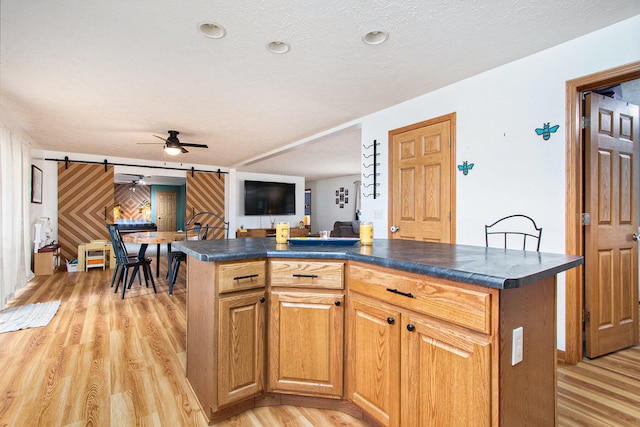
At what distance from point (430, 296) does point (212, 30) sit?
2.11m

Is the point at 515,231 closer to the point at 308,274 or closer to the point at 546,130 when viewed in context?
the point at 546,130

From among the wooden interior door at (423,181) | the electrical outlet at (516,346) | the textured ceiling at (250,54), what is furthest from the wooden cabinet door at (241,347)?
the wooden interior door at (423,181)

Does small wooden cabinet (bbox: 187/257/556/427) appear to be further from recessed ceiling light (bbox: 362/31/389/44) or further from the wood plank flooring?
recessed ceiling light (bbox: 362/31/389/44)

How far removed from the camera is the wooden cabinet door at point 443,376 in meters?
1.03

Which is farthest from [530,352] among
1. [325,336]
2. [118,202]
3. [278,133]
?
[118,202]

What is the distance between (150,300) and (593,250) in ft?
14.6

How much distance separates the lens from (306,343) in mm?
1652

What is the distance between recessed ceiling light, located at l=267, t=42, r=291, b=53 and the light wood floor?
2.36 m

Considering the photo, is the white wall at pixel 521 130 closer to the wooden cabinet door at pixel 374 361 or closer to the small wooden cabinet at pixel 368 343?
the small wooden cabinet at pixel 368 343

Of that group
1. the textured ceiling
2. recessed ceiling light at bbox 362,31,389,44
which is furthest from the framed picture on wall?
recessed ceiling light at bbox 362,31,389,44

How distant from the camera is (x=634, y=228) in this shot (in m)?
2.61

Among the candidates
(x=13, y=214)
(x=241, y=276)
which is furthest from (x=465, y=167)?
(x=13, y=214)

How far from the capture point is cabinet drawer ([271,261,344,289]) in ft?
5.28

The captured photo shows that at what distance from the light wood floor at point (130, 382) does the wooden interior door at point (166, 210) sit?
10.8 m
